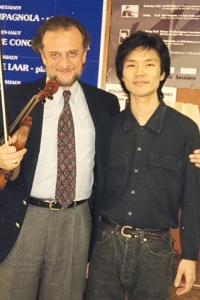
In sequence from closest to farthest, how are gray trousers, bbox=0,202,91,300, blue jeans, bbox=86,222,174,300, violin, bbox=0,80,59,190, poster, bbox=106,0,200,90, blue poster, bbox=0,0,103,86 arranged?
1. violin, bbox=0,80,59,190
2. blue jeans, bbox=86,222,174,300
3. gray trousers, bbox=0,202,91,300
4. poster, bbox=106,0,200,90
5. blue poster, bbox=0,0,103,86

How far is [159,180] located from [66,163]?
42 centimetres

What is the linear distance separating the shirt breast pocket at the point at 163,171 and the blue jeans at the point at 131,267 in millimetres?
222

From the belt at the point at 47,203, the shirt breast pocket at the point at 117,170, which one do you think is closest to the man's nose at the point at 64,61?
the shirt breast pocket at the point at 117,170

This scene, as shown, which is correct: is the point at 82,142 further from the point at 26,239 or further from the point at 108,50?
→ the point at 108,50

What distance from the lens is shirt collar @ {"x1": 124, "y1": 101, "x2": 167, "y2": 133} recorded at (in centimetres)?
166

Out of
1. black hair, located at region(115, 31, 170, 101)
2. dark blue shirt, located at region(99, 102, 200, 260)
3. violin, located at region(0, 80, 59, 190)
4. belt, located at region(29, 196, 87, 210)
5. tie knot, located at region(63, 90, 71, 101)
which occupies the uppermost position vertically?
black hair, located at region(115, 31, 170, 101)

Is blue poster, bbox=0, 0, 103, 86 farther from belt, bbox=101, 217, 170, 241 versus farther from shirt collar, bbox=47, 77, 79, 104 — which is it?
belt, bbox=101, 217, 170, 241

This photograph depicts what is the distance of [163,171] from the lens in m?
1.63

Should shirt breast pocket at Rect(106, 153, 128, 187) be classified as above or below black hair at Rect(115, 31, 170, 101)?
below

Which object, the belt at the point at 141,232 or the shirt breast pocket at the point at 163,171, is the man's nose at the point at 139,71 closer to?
the shirt breast pocket at the point at 163,171

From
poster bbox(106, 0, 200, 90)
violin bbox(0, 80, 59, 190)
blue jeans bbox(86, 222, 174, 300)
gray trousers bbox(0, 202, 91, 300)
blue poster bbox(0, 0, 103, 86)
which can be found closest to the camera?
violin bbox(0, 80, 59, 190)

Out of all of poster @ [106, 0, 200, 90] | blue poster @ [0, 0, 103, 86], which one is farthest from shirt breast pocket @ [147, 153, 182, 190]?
blue poster @ [0, 0, 103, 86]

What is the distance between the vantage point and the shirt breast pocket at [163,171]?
1627 mm

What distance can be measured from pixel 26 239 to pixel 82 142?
1.68 ft
